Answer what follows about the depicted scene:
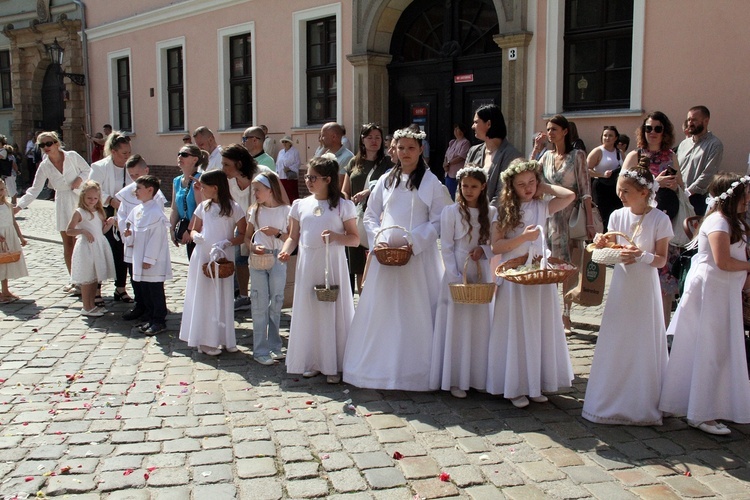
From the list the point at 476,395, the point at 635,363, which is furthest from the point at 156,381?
the point at 635,363

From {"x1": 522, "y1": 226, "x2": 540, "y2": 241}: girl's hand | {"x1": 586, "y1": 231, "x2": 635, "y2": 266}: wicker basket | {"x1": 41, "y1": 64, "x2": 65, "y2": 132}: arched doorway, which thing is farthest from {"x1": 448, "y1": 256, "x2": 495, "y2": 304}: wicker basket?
{"x1": 41, "y1": 64, "x2": 65, "y2": 132}: arched doorway

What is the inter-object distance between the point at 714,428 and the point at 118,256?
6078 millimetres

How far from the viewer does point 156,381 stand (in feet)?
18.5

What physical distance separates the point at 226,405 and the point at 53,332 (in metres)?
2.86

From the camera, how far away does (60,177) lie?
8.72 meters

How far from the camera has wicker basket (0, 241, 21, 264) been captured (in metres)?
8.09

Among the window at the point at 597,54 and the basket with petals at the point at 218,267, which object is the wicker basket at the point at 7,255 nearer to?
the basket with petals at the point at 218,267

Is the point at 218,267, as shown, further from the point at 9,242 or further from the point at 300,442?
the point at 9,242

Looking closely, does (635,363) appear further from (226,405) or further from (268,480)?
(226,405)

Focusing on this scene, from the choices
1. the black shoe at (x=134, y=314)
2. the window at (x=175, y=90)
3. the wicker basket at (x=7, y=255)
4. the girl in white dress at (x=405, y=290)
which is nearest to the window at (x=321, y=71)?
the window at (x=175, y=90)

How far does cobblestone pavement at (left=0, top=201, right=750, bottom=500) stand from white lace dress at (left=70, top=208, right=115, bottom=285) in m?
1.65

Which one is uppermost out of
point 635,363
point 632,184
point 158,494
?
point 632,184

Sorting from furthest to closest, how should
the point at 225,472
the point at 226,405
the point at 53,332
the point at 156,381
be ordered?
the point at 53,332 → the point at 156,381 → the point at 226,405 → the point at 225,472

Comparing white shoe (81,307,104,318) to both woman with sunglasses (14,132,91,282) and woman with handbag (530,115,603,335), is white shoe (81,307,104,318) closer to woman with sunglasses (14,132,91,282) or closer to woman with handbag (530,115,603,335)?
woman with sunglasses (14,132,91,282)
